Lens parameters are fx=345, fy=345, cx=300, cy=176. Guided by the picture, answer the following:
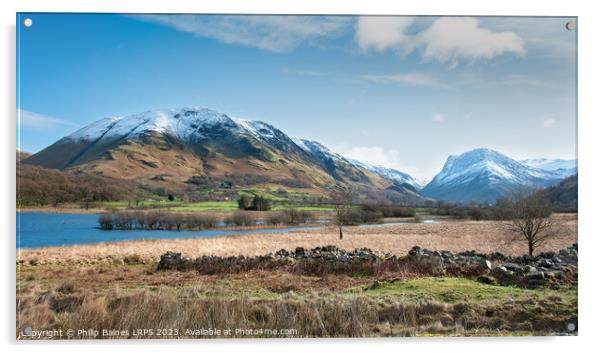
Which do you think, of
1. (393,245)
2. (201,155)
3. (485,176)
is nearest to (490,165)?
(485,176)

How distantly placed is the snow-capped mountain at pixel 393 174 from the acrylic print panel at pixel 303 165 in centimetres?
4

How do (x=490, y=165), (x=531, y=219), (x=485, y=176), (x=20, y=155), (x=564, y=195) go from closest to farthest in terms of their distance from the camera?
1. (x=20, y=155)
2. (x=485, y=176)
3. (x=564, y=195)
4. (x=490, y=165)
5. (x=531, y=219)

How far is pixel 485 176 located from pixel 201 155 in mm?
6267

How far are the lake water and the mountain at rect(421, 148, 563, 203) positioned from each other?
6.75 metres

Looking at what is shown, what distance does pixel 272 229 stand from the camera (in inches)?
492

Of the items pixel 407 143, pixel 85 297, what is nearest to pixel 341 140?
pixel 407 143

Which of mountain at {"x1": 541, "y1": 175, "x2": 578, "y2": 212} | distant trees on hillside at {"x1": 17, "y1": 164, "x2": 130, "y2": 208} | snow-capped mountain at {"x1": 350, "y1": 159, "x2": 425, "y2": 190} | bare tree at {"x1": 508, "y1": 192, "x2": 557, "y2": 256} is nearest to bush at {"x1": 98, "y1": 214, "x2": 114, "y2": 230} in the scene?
distant trees on hillside at {"x1": 17, "y1": 164, "x2": 130, "y2": 208}

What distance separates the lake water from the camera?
19.5 ft

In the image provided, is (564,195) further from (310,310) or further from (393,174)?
(310,310)

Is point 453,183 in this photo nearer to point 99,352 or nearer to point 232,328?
point 232,328

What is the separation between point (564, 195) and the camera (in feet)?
22.1

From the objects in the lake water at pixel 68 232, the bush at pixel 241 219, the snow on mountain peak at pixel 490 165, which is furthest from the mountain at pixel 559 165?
the lake water at pixel 68 232

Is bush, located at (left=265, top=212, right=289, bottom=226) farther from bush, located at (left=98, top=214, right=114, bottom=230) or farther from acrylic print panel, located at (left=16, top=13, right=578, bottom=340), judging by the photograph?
bush, located at (left=98, top=214, right=114, bottom=230)

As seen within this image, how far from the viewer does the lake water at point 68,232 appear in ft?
19.5
